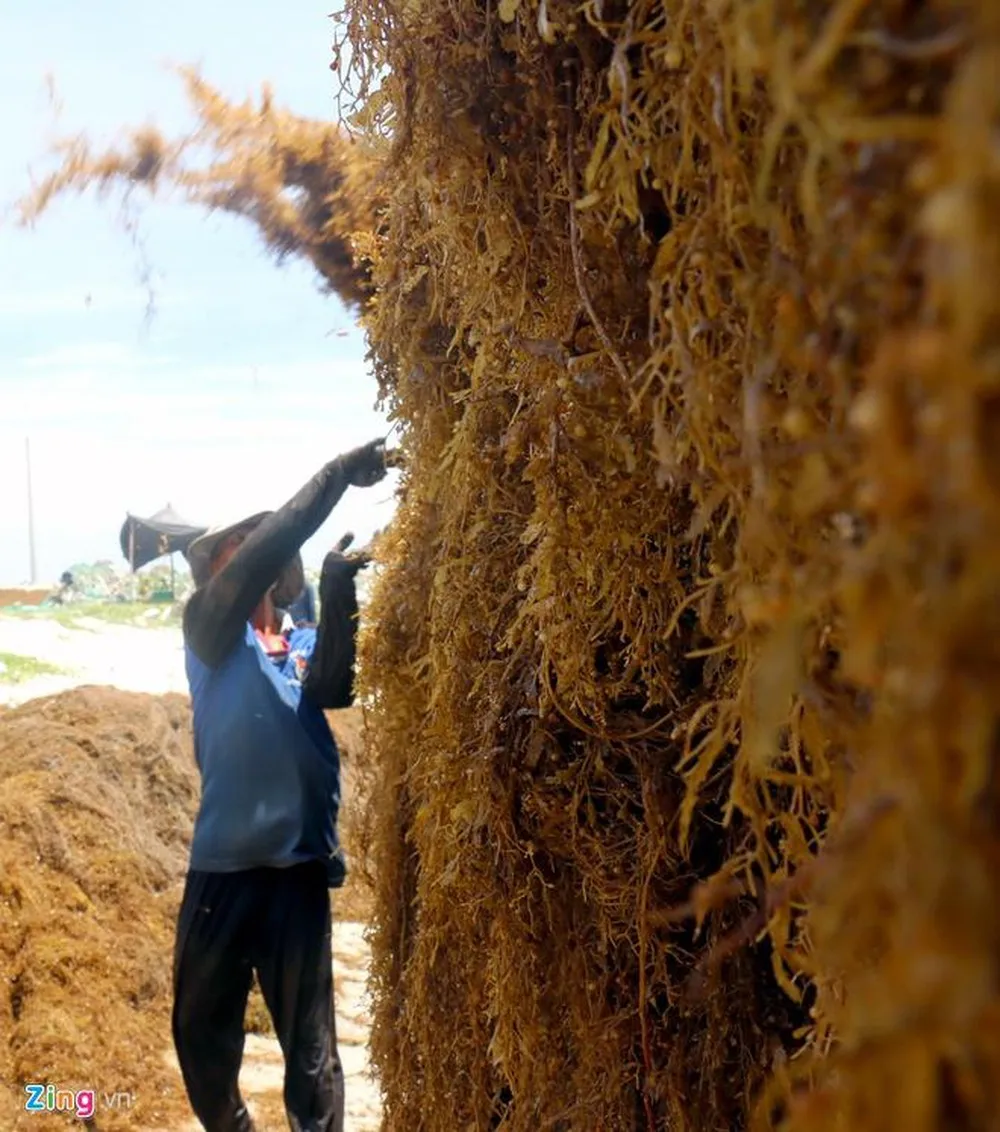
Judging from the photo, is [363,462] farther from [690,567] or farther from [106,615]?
[106,615]

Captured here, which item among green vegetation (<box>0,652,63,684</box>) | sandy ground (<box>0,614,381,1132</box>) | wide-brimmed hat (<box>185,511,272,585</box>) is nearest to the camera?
wide-brimmed hat (<box>185,511,272,585</box>)

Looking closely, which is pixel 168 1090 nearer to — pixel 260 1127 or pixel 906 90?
pixel 260 1127

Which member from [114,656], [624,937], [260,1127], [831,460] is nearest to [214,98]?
[624,937]

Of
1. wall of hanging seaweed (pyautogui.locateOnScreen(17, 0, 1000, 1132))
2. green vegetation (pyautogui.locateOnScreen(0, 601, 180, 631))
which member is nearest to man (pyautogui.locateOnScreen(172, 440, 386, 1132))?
wall of hanging seaweed (pyautogui.locateOnScreen(17, 0, 1000, 1132))

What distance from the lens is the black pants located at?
2322 millimetres

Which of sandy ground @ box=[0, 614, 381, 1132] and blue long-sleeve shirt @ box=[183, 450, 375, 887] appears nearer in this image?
blue long-sleeve shirt @ box=[183, 450, 375, 887]

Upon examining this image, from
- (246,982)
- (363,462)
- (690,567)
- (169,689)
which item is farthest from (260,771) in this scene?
(169,689)

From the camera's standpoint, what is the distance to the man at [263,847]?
2320mm

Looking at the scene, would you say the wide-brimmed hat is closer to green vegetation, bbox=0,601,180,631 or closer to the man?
the man

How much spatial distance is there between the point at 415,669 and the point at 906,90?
3.78 feet

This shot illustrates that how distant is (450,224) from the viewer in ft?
3.14

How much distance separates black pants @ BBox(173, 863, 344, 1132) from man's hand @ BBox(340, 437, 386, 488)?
2.82 ft

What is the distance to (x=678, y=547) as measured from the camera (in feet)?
2.87

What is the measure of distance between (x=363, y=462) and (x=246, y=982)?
1164 mm
